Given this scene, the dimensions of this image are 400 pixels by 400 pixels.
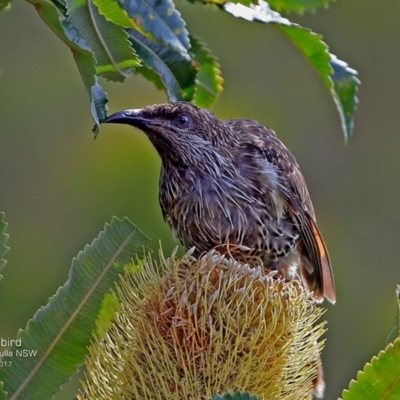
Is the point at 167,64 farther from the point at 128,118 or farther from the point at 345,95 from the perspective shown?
the point at 345,95

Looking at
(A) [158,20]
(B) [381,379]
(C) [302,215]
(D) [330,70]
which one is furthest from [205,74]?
(B) [381,379]

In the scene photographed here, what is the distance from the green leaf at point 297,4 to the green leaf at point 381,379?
51.6 inches

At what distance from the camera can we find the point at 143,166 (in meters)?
9.15

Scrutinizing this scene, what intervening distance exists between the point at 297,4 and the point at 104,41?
30.1 inches

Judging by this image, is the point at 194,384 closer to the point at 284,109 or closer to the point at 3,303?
the point at 3,303

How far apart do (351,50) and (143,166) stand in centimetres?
305

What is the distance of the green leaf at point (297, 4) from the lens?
3.22 metres

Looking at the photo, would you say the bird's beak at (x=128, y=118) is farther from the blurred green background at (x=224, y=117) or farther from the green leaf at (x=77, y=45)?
the blurred green background at (x=224, y=117)

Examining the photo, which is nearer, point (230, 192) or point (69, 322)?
point (69, 322)

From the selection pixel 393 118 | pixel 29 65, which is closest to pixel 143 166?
pixel 29 65

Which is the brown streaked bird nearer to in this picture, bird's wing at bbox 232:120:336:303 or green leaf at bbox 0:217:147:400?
bird's wing at bbox 232:120:336:303

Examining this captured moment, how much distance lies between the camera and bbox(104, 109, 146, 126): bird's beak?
3.57m

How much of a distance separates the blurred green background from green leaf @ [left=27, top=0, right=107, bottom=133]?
5.29 meters

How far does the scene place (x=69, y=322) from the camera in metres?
2.70
